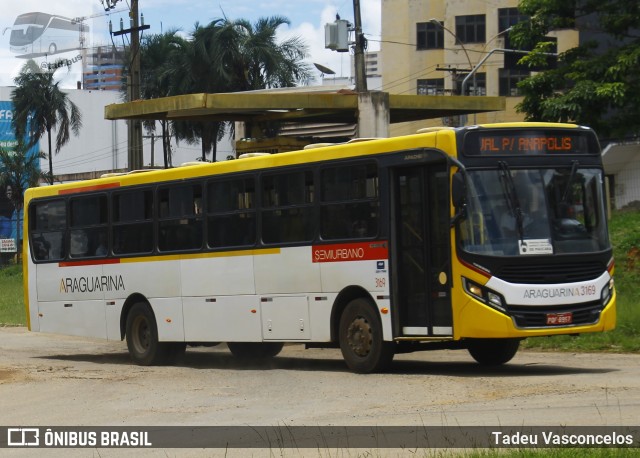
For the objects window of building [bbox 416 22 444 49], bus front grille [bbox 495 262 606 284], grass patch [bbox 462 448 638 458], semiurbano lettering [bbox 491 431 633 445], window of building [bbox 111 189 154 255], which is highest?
window of building [bbox 416 22 444 49]

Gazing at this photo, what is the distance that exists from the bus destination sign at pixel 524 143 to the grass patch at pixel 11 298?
75.2 ft

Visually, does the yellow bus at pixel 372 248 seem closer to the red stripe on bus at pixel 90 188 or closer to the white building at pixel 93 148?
the red stripe on bus at pixel 90 188

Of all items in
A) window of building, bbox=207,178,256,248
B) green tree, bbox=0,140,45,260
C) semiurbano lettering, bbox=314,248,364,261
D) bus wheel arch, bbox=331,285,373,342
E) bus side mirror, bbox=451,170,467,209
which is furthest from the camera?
green tree, bbox=0,140,45,260

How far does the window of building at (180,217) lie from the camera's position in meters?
19.6

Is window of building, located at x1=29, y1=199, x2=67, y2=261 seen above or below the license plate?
above

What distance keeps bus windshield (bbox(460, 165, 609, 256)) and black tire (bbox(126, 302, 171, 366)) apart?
6.89 m

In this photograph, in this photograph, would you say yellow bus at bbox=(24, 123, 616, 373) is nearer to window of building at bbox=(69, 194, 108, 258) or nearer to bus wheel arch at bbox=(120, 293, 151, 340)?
bus wheel arch at bbox=(120, 293, 151, 340)

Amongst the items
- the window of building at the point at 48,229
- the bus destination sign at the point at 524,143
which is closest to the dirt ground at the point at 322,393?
the window of building at the point at 48,229

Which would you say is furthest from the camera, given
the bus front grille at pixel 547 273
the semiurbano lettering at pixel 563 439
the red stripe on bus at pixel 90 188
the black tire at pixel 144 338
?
the red stripe on bus at pixel 90 188

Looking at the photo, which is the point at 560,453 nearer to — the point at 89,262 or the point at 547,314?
the point at 547,314

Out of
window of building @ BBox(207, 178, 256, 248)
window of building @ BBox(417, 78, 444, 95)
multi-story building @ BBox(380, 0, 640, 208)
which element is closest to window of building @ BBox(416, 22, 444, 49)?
multi-story building @ BBox(380, 0, 640, 208)

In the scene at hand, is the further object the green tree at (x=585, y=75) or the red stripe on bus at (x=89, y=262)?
the green tree at (x=585, y=75)

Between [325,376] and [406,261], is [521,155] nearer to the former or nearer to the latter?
[406,261]

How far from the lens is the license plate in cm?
1520
